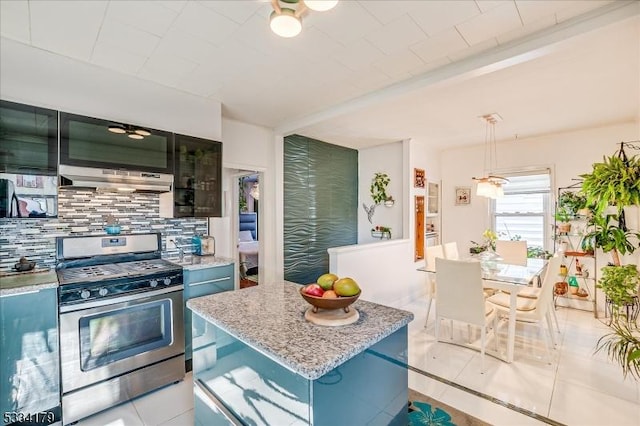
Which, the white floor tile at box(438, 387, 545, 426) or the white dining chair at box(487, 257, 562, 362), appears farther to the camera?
the white dining chair at box(487, 257, 562, 362)

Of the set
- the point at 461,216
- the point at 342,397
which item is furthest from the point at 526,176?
the point at 342,397

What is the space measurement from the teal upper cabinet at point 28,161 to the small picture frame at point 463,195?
5.72m

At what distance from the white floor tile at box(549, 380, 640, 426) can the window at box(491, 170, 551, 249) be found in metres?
3.08

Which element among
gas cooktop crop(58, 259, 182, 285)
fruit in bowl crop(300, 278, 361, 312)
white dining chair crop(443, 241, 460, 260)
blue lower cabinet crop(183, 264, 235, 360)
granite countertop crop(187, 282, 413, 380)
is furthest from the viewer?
white dining chair crop(443, 241, 460, 260)

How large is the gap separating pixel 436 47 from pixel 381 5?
67 centimetres

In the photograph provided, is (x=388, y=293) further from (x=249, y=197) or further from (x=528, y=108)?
(x=249, y=197)

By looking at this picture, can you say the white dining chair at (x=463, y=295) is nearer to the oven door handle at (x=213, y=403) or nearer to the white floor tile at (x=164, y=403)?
the oven door handle at (x=213, y=403)

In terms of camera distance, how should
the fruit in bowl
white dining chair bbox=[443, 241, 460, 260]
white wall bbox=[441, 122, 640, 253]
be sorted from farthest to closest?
white wall bbox=[441, 122, 640, 253], white dining chair bbox=[443, 241, 460, 260], the fruit in bowl

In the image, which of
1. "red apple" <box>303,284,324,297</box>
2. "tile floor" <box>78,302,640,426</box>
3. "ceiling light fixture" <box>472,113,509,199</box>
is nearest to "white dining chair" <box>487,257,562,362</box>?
"tile floor" <box>78,302,640,426</box>

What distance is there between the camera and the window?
16.1 feet

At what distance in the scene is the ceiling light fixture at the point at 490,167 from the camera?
370cm

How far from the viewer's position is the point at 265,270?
411 centimetres

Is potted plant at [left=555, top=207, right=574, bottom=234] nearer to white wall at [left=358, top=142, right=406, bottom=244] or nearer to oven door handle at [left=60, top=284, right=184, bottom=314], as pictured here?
white wall at [left=358, top=142, right=406, bottom=244]

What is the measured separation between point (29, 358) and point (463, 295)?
3.38m
